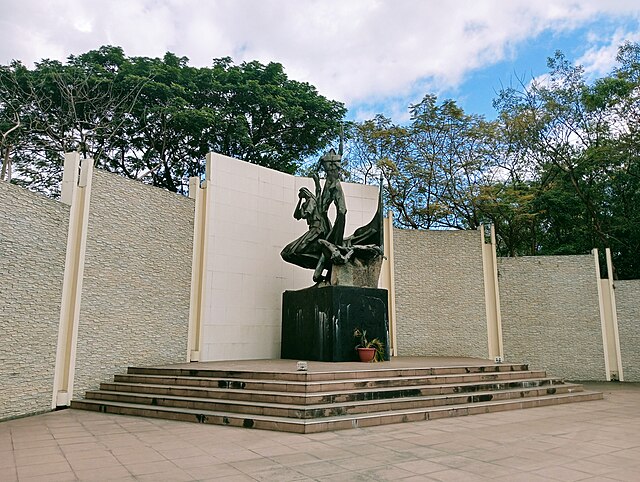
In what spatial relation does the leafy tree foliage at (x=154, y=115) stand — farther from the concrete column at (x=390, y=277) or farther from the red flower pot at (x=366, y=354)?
the red flower pot at (x=366, y=354)

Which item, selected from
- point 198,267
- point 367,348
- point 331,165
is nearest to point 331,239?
point 331,165

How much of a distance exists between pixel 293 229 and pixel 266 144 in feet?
18.2

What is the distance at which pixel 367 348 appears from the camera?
850 cm

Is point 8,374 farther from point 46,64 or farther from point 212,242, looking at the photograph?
point 46,64

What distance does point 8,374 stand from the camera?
254 inches

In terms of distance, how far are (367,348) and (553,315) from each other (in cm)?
617

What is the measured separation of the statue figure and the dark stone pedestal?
48 centimetres

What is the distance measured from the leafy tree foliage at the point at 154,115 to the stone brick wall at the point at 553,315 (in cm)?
783

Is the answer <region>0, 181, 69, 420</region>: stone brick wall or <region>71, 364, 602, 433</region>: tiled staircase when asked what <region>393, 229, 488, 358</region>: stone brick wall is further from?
<region>0, 181, 69, 420</region>: stone brick wall

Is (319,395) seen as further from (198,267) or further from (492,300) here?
(492,300)

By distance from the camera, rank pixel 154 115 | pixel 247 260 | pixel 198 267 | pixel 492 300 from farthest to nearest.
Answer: pixel 154 115
pixel 492 300
pixel 247 260
pixel 198 267

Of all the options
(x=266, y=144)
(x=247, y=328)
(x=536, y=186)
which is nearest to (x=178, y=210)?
(x=247, y=328)

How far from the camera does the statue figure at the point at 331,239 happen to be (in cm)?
951

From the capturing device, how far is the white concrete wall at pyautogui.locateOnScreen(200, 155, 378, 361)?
979cm
